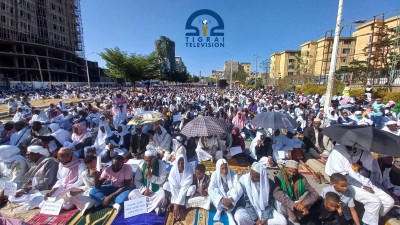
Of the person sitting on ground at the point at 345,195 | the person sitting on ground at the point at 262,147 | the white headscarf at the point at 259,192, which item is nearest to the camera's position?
the person sitting on ground at the point at 345,195

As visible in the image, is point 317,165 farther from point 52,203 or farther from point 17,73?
point 17,73

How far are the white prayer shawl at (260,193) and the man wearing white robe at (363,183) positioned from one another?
A: 1.21m

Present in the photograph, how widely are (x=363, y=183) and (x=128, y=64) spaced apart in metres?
21.1

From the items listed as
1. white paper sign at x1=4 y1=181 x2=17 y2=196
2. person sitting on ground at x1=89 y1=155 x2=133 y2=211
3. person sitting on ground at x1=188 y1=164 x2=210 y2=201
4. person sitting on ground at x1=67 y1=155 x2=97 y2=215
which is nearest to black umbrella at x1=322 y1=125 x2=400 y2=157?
person sitting on ground at x1=188 y1=164 x2=210 y2=201

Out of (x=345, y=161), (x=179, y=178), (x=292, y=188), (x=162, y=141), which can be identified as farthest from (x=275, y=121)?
(x=162, y=141)

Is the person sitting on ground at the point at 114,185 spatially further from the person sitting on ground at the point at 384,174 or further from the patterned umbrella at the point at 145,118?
the person sitting on ground at the point at 384,174

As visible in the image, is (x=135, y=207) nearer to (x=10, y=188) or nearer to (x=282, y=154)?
(x=10, y=188)

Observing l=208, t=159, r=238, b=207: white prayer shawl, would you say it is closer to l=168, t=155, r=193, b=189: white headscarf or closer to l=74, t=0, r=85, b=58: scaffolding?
l=168, t=155, r=193, b=189: white headscarf

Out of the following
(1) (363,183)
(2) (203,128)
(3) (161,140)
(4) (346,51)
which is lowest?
(3) (161,140)

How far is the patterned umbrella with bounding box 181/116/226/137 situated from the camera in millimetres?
4836

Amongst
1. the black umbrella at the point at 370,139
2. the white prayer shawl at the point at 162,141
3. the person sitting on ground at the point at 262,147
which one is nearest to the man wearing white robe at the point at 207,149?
the white prayer shawl at the point at 162,141

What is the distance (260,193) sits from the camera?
3.06 m

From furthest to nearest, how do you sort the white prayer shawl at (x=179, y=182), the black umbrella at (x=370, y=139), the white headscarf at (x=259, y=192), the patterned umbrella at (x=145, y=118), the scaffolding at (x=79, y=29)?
the scaffolding at (x=79, y=29) → the patterned umbrella at (x=145, y=118) → the white prayer shawl at (x=179, y=182) → the white headscarf at (x=259, y=192) → the black umbrella at (x=370, y=139)

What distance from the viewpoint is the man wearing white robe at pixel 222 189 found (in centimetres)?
316
